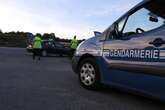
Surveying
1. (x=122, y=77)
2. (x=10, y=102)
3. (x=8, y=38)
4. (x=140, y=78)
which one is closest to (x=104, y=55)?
(x=122, y=77)

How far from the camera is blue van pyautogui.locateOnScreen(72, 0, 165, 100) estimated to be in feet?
17.0

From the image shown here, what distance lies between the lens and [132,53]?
5672 millimetres

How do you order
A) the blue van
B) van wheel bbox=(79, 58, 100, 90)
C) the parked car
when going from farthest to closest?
the parked car < van wheel bbox=(79, 58, 100, 90) < the blue van

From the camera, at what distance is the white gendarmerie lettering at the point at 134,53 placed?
5.20m

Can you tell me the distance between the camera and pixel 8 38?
153 ft

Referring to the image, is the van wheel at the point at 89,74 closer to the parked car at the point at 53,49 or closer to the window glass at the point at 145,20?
the window glass at the point at 145,20

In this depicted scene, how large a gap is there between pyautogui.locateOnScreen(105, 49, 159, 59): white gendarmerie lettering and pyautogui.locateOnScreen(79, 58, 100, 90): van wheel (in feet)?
1.90

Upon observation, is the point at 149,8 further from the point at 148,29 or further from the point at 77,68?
the point at 77,68

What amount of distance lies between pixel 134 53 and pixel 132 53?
0.06 meters

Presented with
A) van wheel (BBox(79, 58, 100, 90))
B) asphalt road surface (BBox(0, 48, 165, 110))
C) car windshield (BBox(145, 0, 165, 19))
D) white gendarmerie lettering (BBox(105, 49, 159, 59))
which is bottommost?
asphalt road surface (BBox(0, 48, 165, 110))

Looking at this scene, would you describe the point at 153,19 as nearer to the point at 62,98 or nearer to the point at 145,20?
the point at 145,20

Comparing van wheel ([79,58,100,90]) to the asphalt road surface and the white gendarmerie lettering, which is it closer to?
the asphalt road surface

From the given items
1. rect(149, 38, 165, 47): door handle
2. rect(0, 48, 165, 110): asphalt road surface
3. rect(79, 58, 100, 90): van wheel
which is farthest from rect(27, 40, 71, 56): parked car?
rect(149, 38, 165, 47): door handle

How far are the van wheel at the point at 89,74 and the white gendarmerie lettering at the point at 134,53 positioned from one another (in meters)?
0.58
